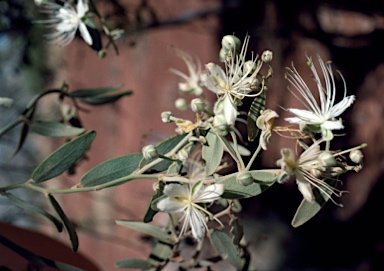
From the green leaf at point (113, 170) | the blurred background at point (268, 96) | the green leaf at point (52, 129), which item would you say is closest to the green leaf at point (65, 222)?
the green leaf at point (113, 170)

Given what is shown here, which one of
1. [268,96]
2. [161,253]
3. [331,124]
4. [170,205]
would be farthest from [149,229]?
[268,96]

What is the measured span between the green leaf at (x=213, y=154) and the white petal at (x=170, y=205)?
0.13ft

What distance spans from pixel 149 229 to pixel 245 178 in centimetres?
21

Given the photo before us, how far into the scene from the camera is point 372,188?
1871mm

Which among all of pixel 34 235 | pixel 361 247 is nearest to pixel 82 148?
pixel 34 235

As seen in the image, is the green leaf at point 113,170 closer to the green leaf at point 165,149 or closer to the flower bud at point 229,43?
the green leaf at point 165,149

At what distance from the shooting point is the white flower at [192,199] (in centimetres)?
47

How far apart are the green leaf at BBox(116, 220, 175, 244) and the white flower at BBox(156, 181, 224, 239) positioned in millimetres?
115

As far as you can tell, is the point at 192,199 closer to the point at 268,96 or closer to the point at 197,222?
the point at 197,222

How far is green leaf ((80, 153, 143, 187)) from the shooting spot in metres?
0.55

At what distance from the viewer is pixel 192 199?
483 mm

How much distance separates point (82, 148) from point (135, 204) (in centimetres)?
173

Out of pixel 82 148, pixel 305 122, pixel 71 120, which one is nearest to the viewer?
pixel 305 122

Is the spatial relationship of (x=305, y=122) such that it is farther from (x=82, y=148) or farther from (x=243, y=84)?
(x=82, y=148)
